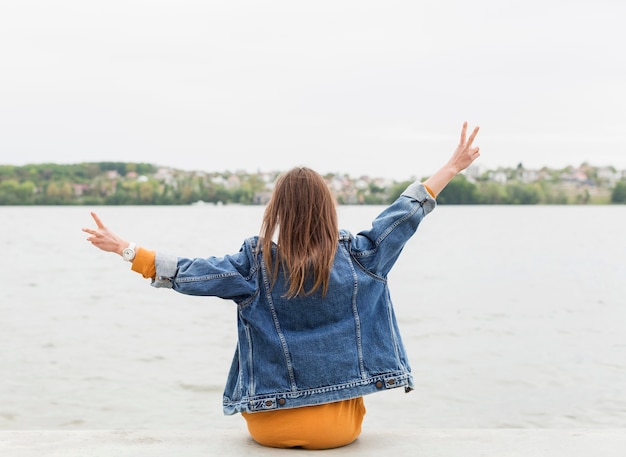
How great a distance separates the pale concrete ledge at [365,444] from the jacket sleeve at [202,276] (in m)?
0.76

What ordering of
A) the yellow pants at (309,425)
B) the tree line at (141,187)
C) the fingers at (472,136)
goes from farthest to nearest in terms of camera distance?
the tree line at (141,187) → the fingers at (472,136) → the yellow pants at (309,425)

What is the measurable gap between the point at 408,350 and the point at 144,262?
9.69 m

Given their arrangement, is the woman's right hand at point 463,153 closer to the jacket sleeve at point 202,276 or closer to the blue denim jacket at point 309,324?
the blue denim jacket at point 309,324

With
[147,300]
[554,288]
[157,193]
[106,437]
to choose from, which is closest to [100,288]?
[147,300]

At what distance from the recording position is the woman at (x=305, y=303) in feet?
11.4

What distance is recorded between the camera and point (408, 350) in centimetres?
1273

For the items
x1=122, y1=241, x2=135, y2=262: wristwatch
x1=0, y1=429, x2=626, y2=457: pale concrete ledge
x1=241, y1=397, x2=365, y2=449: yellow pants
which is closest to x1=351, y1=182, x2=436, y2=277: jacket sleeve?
x1=241, y1=397, x2=365, y2=449: yellow pants

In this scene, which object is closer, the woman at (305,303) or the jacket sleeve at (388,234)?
the woman at (305,303)

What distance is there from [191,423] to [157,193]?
72.7m

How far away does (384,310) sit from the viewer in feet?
12.0

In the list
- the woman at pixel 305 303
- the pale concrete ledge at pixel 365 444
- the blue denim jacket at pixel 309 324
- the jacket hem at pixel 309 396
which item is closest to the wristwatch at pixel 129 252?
the woman at pixel 305 303

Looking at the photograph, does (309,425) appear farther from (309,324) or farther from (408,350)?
(408,350)

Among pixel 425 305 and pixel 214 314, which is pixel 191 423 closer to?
pixel 214 314

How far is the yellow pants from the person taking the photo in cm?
361
